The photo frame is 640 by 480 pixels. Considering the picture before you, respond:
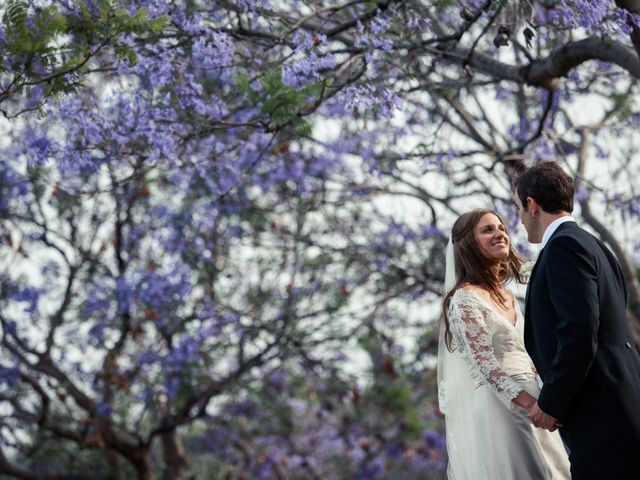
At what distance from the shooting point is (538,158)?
298 inches

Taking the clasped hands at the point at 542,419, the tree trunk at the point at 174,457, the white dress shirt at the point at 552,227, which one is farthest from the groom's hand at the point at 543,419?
the tree trunk at the point at 174,457

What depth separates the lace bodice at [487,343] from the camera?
4.07 m

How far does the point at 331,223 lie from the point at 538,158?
2.78m

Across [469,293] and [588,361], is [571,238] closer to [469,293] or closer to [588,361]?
[588,361]

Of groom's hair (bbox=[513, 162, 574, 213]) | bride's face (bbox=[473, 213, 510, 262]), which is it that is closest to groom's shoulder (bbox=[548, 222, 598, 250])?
groom's hair (bbox=[513, 162, 574, 213])

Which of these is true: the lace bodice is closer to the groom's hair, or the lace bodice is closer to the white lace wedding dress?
the white lace wedding dress

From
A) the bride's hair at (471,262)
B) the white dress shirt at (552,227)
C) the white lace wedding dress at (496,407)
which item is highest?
the bride's hair at (471,262)

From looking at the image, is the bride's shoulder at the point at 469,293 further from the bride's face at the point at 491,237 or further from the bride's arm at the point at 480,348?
the bride's face at the point at 491,237

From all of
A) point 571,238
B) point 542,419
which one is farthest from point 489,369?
point 571,238

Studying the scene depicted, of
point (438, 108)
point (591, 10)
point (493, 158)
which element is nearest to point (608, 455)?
point (591, 10)

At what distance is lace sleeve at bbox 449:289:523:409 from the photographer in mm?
4027

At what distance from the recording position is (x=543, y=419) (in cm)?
364

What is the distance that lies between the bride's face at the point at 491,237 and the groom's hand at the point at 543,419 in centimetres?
75

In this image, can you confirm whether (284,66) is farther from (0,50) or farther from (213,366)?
(213,366)
